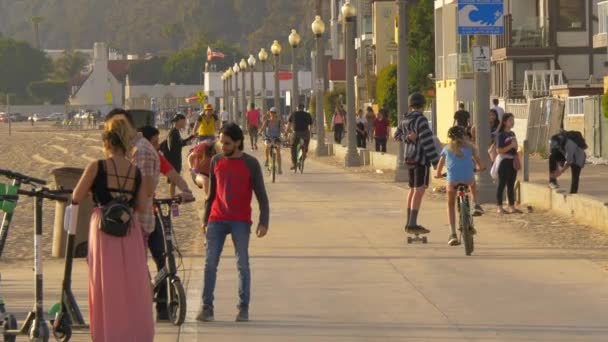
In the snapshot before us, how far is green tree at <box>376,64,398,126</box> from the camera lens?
72.8 meters

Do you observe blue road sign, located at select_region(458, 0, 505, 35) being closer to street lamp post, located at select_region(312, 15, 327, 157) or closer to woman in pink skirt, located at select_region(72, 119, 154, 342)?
woman in pink skirt, located at select_region(72, 119, 154, 342)

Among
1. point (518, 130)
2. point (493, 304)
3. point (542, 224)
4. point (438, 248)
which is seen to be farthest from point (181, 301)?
point (518, 130)

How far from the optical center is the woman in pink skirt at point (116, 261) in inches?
399

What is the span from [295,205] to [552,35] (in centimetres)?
3303

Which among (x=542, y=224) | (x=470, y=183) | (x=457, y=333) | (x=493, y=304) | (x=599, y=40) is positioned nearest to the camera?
(x=457, y=333)

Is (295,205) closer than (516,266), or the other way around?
(516,266)

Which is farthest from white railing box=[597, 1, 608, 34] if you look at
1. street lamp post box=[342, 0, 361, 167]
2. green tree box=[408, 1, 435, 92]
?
green tree box=[408, 1, 435, 92]

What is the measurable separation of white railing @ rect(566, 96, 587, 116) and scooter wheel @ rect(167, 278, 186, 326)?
3078 cm

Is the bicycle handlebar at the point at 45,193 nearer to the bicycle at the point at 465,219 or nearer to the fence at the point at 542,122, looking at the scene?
the bicycle at the point at 465,219

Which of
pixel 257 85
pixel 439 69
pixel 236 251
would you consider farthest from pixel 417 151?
pixel 257 85

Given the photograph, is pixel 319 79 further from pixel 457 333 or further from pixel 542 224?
pixel 457 333

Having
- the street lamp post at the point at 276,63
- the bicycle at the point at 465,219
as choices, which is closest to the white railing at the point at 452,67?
the street lamp post at the point at 276,63

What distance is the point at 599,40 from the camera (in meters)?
47.9

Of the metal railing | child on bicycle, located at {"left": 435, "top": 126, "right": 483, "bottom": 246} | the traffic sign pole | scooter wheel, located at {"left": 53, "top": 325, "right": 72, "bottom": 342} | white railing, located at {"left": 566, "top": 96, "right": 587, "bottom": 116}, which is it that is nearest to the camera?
scooter wheel, located at {"left": 53, "top": 325, "right": 72, "bottom": 342}
